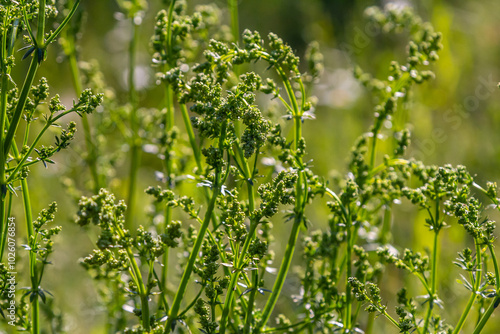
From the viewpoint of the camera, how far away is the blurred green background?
9.61 ft

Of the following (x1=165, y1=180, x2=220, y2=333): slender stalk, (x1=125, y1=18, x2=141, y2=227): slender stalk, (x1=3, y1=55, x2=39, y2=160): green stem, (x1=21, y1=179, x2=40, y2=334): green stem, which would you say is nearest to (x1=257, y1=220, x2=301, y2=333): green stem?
(x1=165, y1=180, x2=220, y2=333): slender stalk

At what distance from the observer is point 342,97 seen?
13.0 feet

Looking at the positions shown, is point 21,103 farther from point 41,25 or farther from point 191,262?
point 191,262

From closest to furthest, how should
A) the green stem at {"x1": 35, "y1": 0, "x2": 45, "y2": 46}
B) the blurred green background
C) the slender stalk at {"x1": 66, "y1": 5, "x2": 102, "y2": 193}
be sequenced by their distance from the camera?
the green stem at {"x1": 35, "y1": 0, "x2": 45, "y2": 46} → the slender stalk at {"x1": 66, "y1": 5, "x2": 102, "y2": 193} → the blurred green background

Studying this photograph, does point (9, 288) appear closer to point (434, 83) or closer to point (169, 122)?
point (169, 122)

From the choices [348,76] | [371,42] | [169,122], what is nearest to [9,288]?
[169,122]

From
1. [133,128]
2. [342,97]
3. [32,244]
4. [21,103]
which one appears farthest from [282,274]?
[342,97]

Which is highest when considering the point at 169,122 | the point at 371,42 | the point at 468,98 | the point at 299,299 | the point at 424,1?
the point at 424,1

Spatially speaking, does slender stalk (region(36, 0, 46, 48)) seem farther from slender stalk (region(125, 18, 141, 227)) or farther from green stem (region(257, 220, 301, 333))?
slender stalk (region(125, 18, 141, 227))

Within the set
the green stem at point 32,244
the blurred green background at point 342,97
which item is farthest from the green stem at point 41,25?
the blurred green background at point 342,97

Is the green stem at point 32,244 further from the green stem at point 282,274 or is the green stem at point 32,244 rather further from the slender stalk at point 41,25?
the green stem at point 282,274

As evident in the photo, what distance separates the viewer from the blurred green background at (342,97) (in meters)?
2.93

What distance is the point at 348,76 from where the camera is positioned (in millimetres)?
4320

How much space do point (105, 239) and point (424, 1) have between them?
12.3ft
